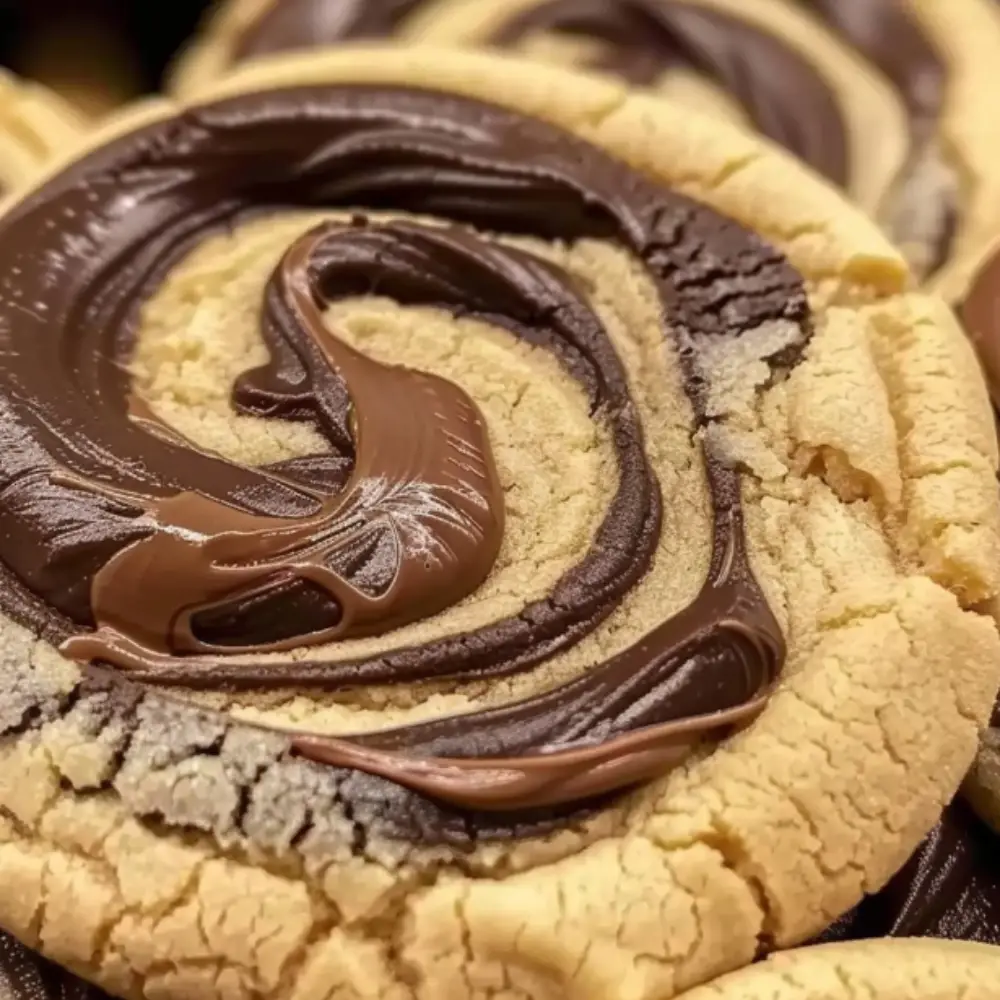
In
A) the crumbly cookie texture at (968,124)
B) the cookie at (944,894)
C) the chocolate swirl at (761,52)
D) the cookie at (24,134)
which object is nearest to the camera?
the cookie at (944,894)

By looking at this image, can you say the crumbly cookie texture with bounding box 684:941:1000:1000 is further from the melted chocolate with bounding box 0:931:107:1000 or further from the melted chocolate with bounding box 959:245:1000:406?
the melted chocolate with bounding box 959:245:1000:406

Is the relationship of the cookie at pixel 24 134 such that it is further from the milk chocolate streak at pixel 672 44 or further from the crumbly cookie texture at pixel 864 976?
the crumbly cookie texture at pixel 864 976

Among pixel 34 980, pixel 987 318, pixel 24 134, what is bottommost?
pixel 34 980

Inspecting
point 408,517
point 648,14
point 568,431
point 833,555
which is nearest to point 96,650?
point 408,517

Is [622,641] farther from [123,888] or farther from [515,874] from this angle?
[123,888]

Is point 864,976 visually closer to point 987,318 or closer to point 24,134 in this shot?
point 987,318

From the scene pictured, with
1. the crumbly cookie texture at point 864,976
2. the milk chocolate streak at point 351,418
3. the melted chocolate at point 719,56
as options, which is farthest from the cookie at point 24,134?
the crumbly cookie texture at point 864,976

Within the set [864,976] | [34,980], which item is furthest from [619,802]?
[34,980]
